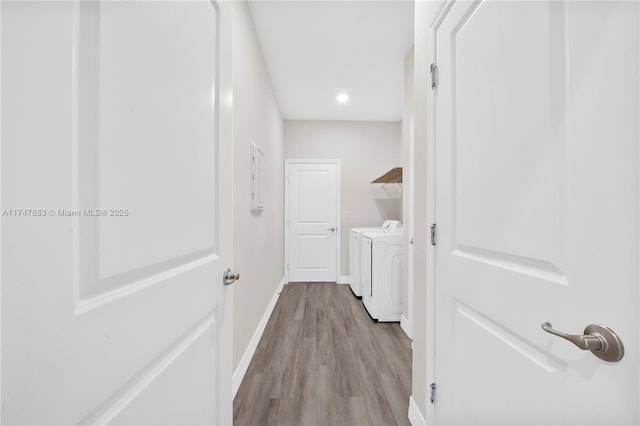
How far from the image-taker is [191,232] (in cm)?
78

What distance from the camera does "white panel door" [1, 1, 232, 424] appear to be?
1.22ft

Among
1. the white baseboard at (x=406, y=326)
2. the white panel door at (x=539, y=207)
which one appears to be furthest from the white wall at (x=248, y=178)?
the white baseboard at (x=406, y=326)

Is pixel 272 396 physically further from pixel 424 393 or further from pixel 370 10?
pixel 370 10

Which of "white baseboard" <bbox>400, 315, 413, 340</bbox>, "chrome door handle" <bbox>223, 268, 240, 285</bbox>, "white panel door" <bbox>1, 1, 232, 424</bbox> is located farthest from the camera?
"white baseboard" <bbox>400, 315, 413, 340</bbox>

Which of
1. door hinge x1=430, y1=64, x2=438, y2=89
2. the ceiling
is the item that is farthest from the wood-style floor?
the ceiling

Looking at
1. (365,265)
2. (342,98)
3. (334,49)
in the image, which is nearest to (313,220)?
(365,265)

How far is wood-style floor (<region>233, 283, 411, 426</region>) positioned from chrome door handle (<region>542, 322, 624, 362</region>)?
50.0 inches

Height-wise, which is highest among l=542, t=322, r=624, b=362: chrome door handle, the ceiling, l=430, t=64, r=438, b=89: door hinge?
the ceiling

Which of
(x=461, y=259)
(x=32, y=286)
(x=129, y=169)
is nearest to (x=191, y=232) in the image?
(x=129, y=169)

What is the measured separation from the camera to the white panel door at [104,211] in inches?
14.7

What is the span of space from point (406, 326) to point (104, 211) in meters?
2.67

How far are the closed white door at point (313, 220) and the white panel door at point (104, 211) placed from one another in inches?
144

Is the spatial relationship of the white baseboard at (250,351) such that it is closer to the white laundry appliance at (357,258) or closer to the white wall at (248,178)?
the white wall at (248,178)

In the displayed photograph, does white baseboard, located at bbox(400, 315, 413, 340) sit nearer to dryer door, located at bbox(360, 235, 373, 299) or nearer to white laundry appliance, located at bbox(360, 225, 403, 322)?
white laundry appliance, located at bbox(360, 225, 403, 322)
